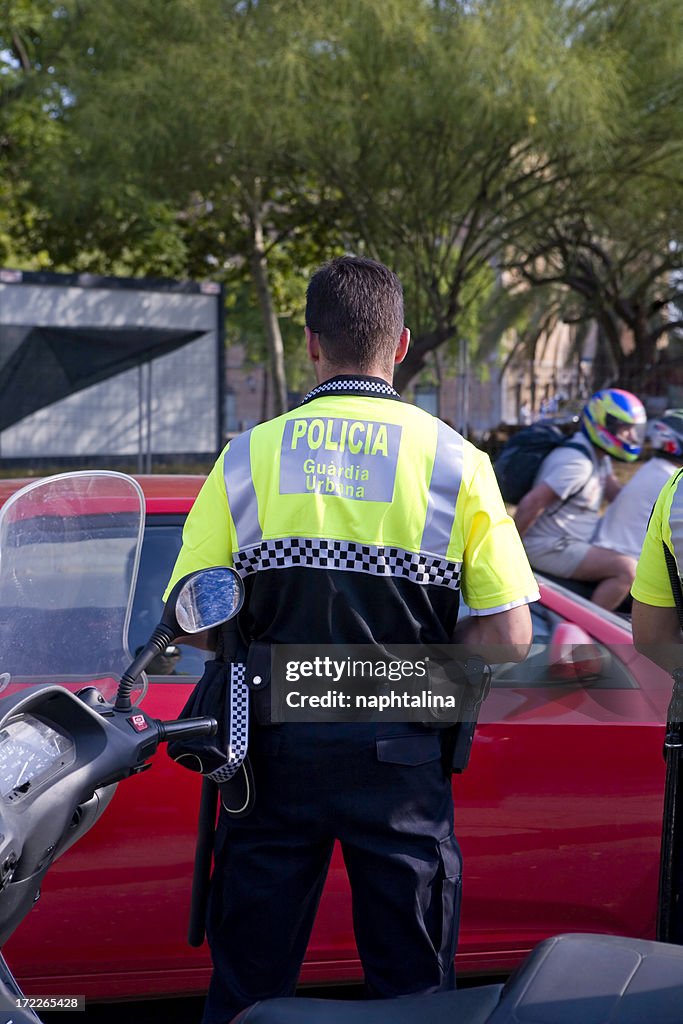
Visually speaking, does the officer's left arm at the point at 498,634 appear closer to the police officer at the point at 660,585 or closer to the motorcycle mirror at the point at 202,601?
the police officer at the point at 660,585

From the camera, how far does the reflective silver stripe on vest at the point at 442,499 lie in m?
2.24

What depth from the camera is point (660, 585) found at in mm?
2486

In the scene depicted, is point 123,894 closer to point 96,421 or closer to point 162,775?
point 162,775

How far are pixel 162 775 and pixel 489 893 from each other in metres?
1.00

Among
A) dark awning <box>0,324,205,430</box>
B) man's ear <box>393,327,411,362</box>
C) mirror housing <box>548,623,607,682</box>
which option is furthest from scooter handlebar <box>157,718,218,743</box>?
dark awning <box>0,324,205,430</box>

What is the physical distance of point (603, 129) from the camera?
583 inches

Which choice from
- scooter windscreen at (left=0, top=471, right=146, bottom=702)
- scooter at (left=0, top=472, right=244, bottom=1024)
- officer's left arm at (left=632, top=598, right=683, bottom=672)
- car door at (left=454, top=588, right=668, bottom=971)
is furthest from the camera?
car door at (left=454, top=588, right=668, bottom=971)

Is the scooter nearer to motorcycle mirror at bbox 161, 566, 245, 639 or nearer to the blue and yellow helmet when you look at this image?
motorcycle mirror at bbox 161, 566, 245, 639

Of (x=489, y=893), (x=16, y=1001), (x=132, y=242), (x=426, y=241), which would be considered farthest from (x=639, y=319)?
(x=16, y=1001)

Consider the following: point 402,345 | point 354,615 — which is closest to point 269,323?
point 402,345
